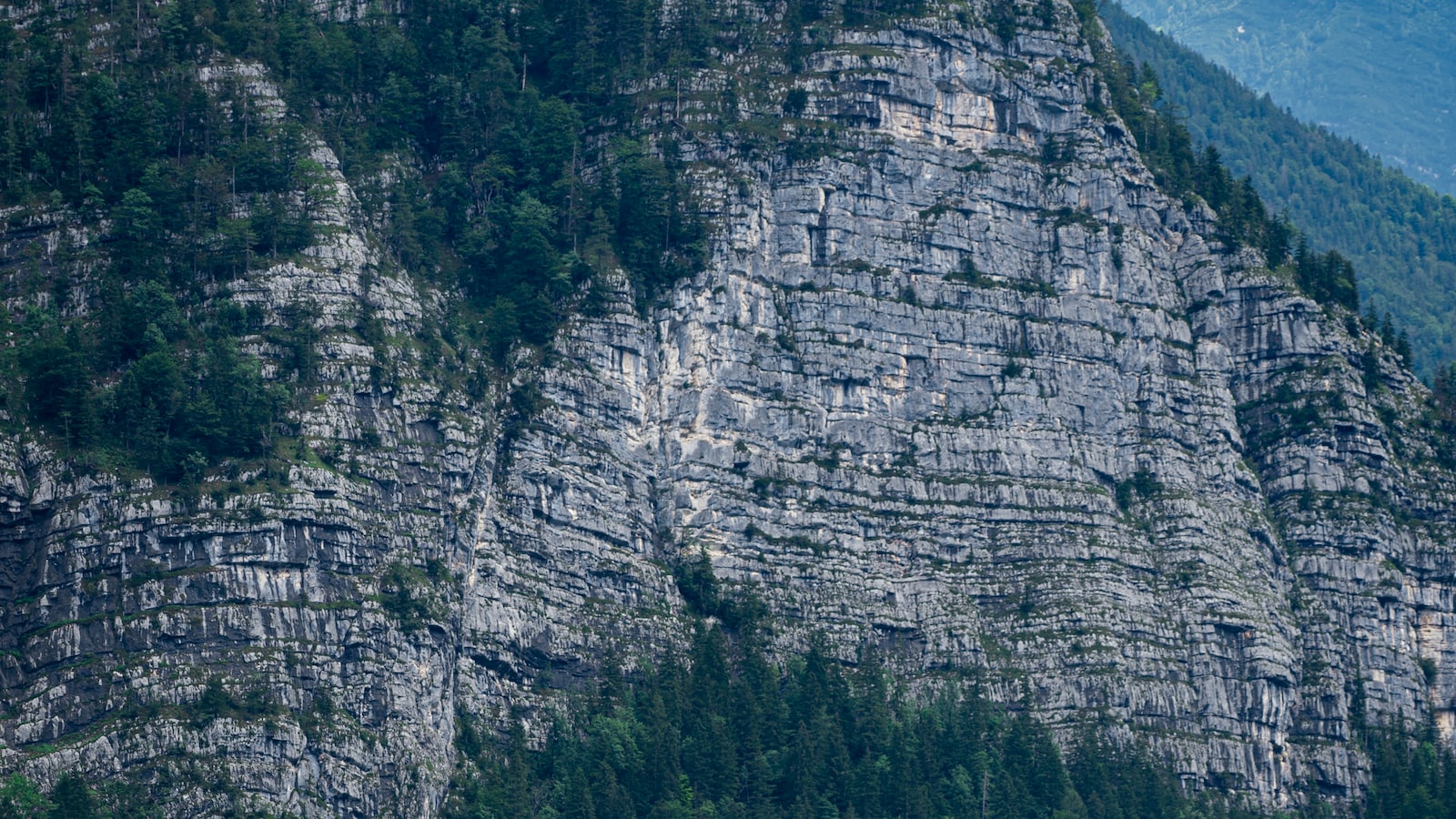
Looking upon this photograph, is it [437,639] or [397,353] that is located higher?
[397,353]

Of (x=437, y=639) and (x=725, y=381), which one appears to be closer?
(x=437, y=639)

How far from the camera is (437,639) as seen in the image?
14200 cm

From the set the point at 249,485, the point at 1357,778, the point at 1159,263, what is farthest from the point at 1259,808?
the point at 249,485

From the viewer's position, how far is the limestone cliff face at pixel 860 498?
5349 inches

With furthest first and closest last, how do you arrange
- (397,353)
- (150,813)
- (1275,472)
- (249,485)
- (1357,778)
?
(1275,472) → (1357,778) → (397,353) → (249,485) → (150,813)

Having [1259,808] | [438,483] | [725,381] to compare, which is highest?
[725,381]

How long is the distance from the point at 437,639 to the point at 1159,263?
189 ft

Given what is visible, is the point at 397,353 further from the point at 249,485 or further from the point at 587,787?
the point at 587,787

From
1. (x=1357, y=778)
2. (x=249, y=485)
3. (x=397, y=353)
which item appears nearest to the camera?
(x=249, y=485)

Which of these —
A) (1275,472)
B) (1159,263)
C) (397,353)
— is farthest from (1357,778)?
(397,353)

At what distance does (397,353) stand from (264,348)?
7718mm

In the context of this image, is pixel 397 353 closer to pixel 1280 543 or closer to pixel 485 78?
pixel 485 78

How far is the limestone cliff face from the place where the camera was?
13588cm

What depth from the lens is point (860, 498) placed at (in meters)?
159
